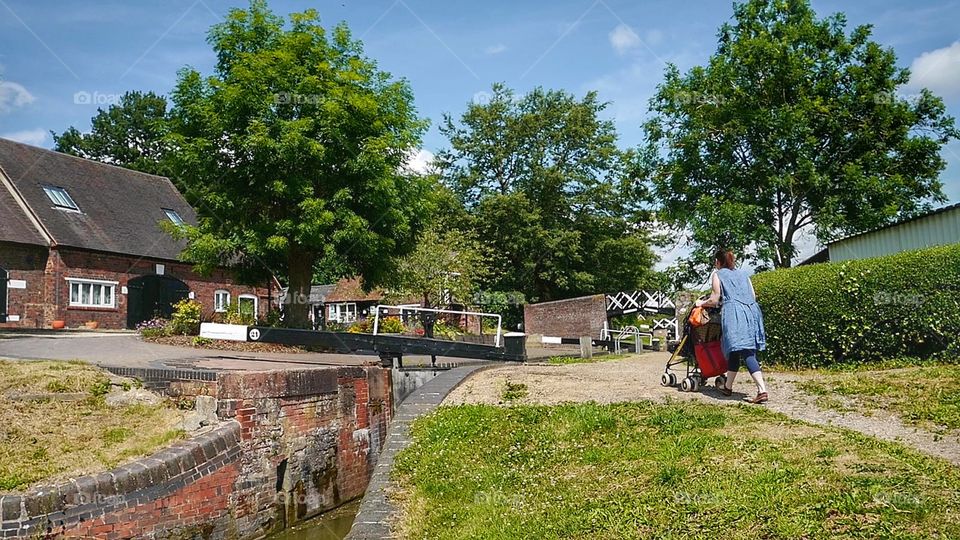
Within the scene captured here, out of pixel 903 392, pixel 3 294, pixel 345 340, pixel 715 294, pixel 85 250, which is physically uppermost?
pixel 85 250

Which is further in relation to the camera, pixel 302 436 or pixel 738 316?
pixel 302 436

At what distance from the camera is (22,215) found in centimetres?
2720

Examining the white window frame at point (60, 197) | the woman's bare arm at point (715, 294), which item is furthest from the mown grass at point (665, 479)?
the white window frame at point (60, 197)

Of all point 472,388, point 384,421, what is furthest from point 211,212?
point 472,388

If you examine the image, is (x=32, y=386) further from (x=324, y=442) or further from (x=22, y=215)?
(x=22, y=215)

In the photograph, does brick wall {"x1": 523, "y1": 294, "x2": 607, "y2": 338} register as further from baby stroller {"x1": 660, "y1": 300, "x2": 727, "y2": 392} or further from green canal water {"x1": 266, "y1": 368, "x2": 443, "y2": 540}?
baby stroller {"x1": 660, "y1": 300, "x2": 727, "y2": 392}

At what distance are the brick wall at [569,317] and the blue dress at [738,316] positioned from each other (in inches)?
1004

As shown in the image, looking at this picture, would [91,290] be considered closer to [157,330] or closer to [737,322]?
[157,330]

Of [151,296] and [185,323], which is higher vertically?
[151,296]

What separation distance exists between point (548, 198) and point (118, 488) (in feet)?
136

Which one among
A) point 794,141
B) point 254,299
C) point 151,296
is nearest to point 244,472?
point 794,141

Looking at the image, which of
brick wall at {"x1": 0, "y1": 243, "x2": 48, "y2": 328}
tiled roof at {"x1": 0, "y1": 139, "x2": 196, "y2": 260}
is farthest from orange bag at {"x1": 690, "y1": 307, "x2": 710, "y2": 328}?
brick wall at {"x1": 0, "y1": 243, "x2": 48, "y2": 328}

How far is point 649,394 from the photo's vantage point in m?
9.86

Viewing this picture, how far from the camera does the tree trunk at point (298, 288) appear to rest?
75.0 feet
